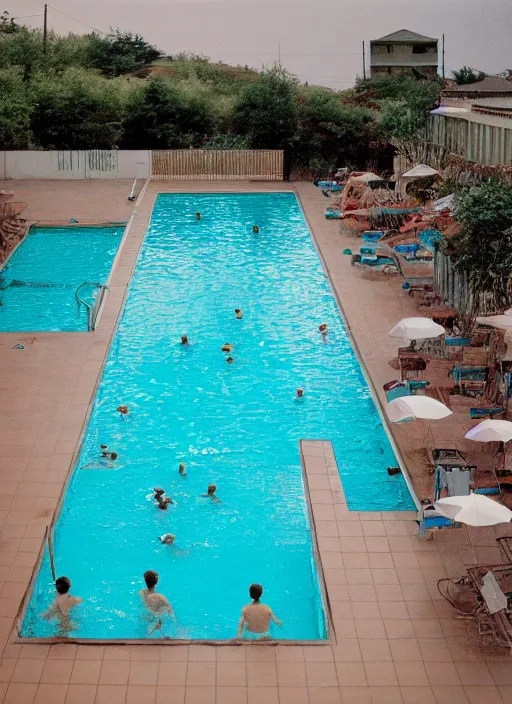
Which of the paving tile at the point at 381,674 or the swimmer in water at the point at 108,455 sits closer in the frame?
the paving tile at the point at 381,674

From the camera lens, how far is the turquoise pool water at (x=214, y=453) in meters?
9.35

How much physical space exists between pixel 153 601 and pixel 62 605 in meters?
0.84

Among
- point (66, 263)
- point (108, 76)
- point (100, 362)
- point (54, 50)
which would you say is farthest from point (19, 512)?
point (108, 76)

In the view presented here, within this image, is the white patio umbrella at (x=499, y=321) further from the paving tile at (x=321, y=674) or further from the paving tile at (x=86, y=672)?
the paving tile at (x=86, y=672)

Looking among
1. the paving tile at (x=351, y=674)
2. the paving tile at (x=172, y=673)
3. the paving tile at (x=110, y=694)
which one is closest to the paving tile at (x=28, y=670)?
the paving tile at (x=110, y=694)

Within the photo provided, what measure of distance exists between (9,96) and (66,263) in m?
14.1

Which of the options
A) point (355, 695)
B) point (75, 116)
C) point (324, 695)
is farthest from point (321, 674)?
point (75, 116)

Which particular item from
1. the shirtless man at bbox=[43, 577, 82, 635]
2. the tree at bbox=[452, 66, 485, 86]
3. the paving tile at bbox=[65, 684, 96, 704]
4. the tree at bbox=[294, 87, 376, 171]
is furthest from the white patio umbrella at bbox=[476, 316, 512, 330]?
the tree at bbox=[452, 66, 485, 86]

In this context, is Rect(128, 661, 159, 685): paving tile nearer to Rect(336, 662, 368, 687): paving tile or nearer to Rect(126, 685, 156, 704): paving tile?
Rect(126, 685, 156, 704): paving tile

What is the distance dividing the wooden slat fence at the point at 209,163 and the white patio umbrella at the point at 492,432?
80.8 feet

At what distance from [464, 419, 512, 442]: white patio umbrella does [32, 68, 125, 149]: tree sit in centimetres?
2807

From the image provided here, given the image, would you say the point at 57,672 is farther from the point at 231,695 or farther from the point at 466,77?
the point at 466,77

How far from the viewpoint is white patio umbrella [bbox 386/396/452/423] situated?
1101cm

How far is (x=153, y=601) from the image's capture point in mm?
8477
